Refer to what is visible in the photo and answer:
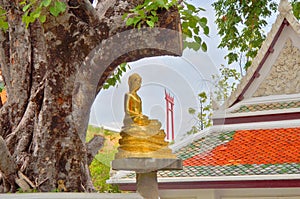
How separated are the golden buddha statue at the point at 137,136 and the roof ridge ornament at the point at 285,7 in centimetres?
342

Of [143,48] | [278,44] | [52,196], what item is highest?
[278,44]

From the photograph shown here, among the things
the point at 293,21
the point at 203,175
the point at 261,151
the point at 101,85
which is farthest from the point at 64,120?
the point at 293,21

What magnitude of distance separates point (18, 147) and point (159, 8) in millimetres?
1075

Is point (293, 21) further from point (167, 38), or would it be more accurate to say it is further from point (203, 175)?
point (167, 38)

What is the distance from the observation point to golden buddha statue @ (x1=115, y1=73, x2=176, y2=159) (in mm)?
2662

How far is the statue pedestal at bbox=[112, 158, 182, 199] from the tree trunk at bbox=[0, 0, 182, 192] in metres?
0.17

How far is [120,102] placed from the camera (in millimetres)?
2512

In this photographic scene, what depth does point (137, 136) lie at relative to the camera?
273 centimetres

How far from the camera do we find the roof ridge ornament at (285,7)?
18.8 ft

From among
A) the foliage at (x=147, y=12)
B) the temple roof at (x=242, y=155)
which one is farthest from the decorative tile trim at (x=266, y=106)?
the foliage at (x=147, y=12)

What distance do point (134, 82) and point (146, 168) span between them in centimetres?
45

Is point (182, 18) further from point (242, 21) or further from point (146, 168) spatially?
point (242, 21)

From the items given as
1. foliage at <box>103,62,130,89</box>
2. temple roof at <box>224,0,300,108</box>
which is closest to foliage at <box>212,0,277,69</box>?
temple roof at <box>224,0,300,108</box>

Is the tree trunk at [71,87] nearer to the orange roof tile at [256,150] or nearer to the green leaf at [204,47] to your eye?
the green leaf at [204,47]
